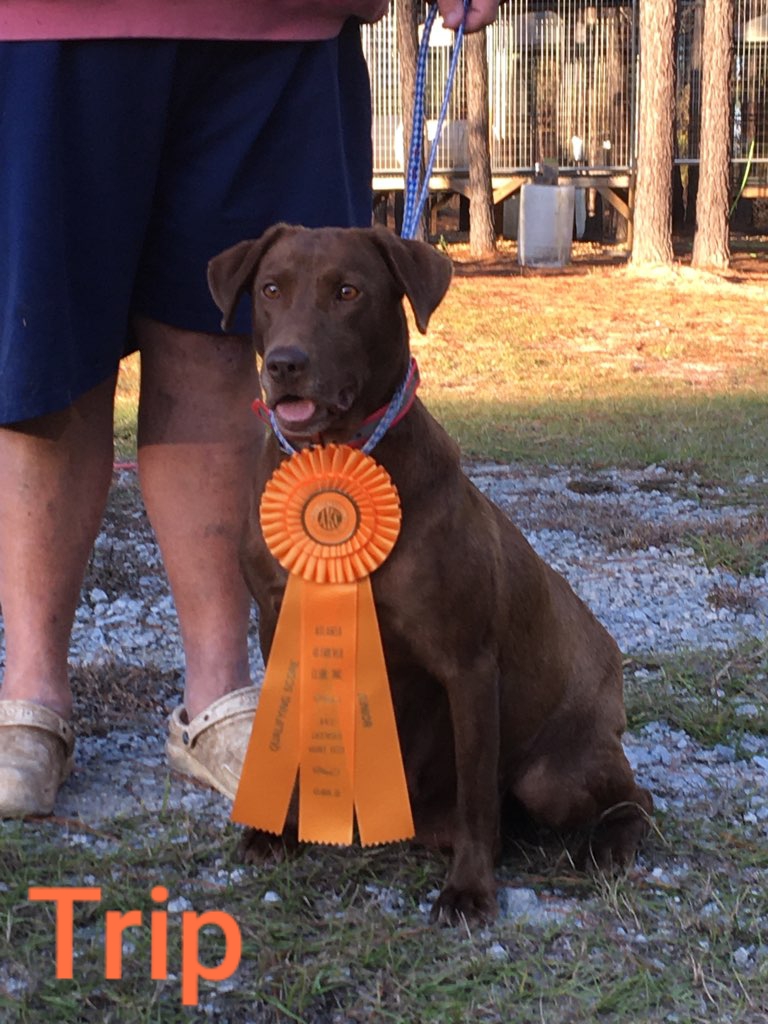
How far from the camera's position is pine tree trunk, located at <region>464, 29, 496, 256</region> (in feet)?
51.3

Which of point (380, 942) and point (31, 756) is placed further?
point (31, 756)

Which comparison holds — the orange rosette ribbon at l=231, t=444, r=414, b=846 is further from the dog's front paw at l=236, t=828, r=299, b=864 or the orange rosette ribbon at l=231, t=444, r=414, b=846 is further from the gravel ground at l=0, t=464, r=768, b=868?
the gravel ground at l=0, t=464, r=768, b=868

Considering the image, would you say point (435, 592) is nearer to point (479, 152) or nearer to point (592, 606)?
point (592, 606)

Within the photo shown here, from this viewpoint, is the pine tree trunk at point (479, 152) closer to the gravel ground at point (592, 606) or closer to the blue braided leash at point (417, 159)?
the gravel ground at point (592, 606)

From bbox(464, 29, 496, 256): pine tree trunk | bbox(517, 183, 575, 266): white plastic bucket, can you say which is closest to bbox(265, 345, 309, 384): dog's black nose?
bbox(517, 183, 575, 266): white plastic bucket

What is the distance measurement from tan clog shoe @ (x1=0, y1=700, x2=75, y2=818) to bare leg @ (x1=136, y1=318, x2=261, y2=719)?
0.29 m

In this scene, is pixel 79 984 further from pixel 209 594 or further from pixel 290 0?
pixel 290 0

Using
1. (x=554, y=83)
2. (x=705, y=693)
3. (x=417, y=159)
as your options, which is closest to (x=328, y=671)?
(x=417, y=159)

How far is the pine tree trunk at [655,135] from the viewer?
13570mm

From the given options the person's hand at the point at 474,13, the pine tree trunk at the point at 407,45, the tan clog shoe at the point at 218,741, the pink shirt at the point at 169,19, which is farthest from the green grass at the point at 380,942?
the pine tree trunk at the point at 407,45

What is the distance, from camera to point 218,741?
3.01 metres

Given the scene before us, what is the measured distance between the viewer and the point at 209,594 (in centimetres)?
311

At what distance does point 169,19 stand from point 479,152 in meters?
13.5

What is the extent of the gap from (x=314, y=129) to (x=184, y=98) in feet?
0.83
